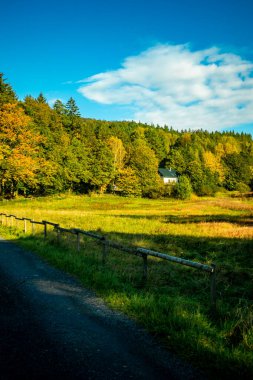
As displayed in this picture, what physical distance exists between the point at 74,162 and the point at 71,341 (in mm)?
61338

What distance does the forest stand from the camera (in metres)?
42.9

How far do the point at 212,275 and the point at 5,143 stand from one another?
40302mm

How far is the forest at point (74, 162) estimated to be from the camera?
4291 cm

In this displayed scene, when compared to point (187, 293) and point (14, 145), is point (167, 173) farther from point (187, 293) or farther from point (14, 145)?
point (187, 293)

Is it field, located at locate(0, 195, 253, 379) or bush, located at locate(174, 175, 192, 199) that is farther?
bush, located at locate(174, 175, 192, 199)

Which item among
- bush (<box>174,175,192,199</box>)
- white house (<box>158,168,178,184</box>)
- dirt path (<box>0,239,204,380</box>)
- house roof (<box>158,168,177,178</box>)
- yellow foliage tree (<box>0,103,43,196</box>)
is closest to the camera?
dirt path (<box>0,239,204,380</box>)

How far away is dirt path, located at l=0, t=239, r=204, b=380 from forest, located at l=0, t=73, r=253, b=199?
3630 centimetres

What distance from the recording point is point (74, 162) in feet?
215

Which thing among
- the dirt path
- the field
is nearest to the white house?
the field

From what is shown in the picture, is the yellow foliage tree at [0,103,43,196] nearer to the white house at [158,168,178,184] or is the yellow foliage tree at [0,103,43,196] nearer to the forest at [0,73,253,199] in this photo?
the forest at [0,73,253,199]

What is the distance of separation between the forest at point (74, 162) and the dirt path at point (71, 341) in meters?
36.3

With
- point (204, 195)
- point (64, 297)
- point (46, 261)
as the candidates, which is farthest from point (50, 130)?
point (64, 297)

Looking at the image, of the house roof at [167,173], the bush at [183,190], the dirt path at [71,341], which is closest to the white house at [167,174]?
the house roof at [167,173]

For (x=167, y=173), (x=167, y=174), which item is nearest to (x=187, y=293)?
(x=167, y=174)
